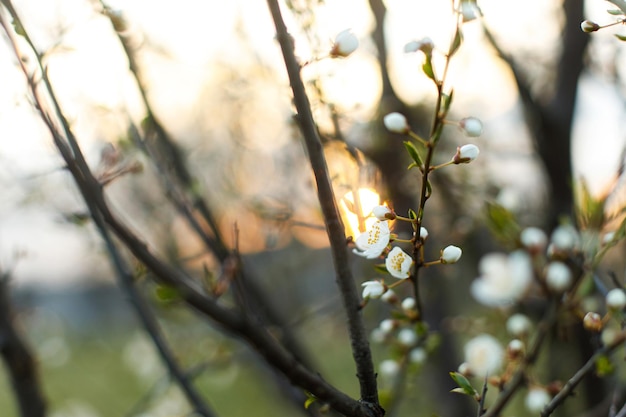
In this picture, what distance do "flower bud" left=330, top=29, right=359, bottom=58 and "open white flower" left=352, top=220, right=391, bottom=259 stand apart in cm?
21

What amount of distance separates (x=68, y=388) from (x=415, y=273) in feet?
22.9

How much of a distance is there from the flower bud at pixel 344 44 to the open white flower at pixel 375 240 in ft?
0.69

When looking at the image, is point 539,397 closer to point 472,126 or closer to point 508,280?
point 508,280

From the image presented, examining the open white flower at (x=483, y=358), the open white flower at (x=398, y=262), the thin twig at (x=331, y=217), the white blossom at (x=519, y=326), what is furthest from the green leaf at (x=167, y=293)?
the white blossom at (x=519, y=326)

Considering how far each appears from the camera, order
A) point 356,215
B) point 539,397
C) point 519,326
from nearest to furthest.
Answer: point 356,215 → point 539,397 → point 519,326

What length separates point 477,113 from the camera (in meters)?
2.70

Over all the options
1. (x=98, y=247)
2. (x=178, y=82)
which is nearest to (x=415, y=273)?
(x=98, y=247)

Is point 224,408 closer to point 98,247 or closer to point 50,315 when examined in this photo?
point 50,315

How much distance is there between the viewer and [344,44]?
30.5 inches

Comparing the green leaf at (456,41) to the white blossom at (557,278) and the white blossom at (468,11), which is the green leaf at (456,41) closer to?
the white blossom at (468,11)

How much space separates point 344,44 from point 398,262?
276mm

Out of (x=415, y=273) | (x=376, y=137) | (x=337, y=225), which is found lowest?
(x=376, y=137)

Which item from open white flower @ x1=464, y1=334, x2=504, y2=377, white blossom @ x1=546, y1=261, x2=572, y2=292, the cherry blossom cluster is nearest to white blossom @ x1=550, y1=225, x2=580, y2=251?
the cherry blossom cluster

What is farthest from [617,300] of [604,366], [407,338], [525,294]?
[407,338]
